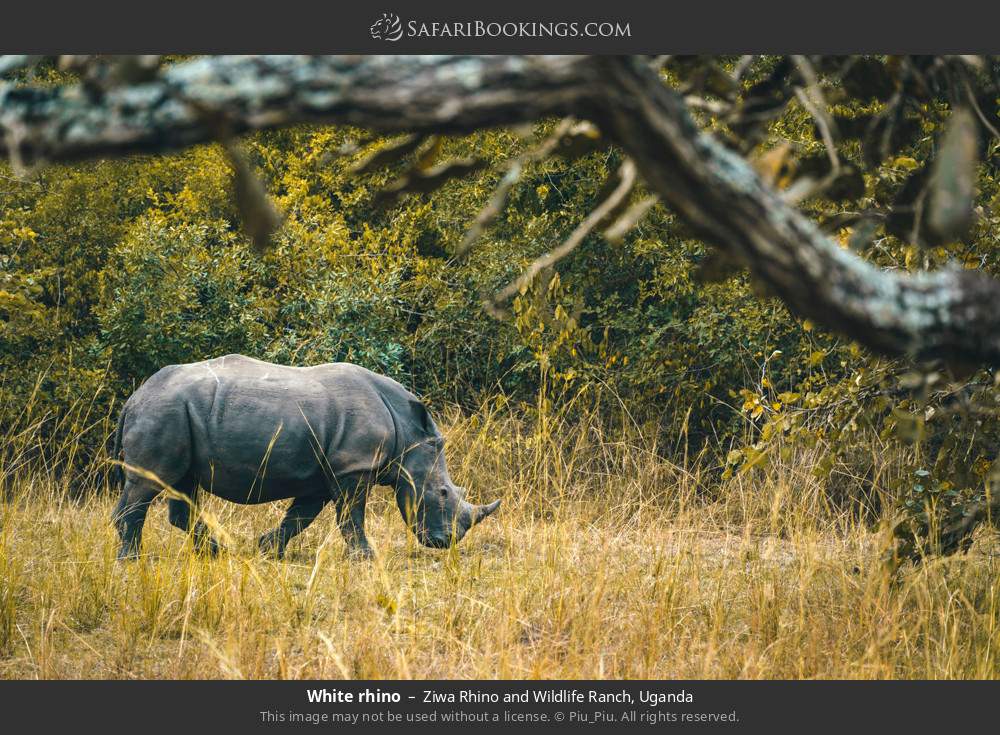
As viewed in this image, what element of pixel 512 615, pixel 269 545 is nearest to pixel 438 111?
pixel 512 615

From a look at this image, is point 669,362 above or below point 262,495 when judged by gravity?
above

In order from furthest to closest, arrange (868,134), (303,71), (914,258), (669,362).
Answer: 1. (669,362)
2. (914,258)
3. (868,134)
4. (303,71)

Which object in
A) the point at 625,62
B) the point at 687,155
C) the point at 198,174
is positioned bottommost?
the point at 687,155

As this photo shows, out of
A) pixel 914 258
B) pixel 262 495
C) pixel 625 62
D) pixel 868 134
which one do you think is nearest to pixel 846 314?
pixel 625 62

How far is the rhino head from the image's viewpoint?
592cm

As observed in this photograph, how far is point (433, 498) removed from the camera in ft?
19.5

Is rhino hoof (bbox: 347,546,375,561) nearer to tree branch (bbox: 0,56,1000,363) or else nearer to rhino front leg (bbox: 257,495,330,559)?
rhino front leg (bbox: 257,495,330,559)

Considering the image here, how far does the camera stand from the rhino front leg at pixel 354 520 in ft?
18.6

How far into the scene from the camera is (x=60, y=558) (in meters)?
5.25

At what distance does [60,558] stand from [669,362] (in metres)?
4.69

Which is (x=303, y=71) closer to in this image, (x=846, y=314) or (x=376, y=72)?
(x=376, y=72)

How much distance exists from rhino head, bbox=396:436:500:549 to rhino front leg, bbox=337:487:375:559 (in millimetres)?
288

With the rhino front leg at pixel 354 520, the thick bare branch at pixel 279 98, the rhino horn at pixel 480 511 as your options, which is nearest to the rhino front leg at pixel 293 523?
the rhino front leg at pixel 354 520

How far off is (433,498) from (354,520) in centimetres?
49
